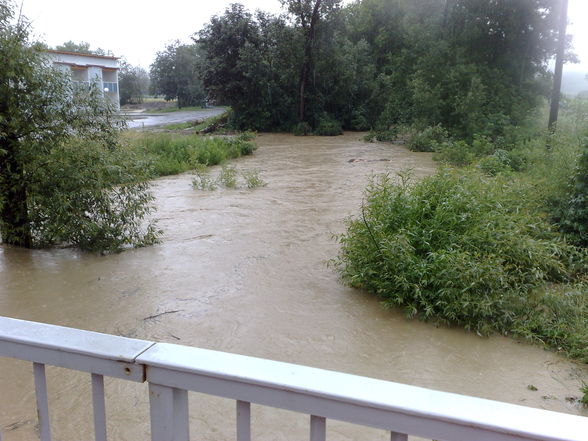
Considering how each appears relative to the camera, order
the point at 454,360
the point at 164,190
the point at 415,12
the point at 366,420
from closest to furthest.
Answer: the point at 366,420
the point at 454,360
the point at 164,190
the point at 415,12

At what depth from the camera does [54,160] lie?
26.2ft

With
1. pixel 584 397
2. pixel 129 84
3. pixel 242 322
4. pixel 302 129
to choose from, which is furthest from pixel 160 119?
pixel 584 397

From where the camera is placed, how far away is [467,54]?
2831 cm

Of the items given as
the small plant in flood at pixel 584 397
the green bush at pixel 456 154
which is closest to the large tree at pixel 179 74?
the green bush at pixel 456 154

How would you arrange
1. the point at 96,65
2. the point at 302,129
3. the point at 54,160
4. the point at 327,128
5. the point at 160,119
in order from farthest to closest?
the point at 160,119, the point at 96,65, the point at 302,129, the point at 327,128, the point at 54,160

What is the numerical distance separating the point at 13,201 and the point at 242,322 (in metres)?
4.48

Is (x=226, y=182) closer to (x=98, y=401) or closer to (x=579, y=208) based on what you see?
(x=579, y=208)

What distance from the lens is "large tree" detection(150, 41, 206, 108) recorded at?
6419 centimetres

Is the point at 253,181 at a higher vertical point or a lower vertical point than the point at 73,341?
lower

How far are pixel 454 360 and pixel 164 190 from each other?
10.6 m

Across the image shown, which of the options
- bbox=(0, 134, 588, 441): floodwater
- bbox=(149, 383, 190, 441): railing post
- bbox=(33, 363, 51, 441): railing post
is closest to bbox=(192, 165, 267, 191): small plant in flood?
bbox=(0, 134, 588, 441): floodwater

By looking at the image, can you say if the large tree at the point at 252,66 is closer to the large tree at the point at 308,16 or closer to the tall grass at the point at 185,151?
the large tree at the point at 308,16

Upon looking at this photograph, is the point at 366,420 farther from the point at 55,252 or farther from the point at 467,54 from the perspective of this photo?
the point at 467,54

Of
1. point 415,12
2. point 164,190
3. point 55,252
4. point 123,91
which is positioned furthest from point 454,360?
point 123,91
